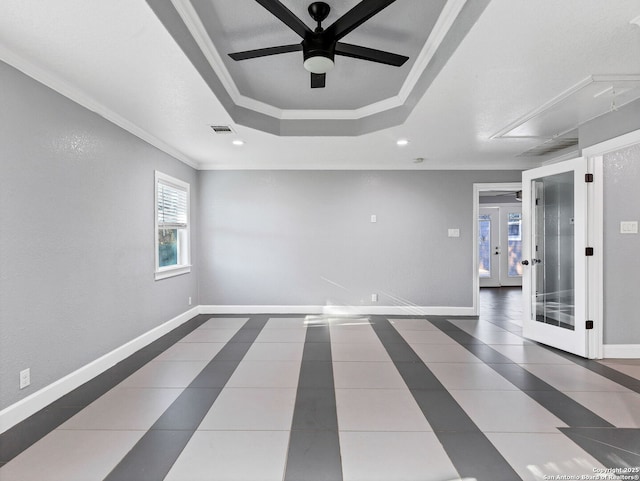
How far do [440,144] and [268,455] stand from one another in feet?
12.7

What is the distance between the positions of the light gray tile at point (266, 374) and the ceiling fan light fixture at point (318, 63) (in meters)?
2.44

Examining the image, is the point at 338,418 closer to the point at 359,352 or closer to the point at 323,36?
the point at 359,352

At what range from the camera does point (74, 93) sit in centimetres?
267

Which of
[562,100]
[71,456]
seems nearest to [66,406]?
[71,456]

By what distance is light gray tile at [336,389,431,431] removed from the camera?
7.06ft

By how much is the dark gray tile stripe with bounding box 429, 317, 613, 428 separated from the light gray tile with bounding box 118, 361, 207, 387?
112 inches

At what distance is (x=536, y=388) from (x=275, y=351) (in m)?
2.46

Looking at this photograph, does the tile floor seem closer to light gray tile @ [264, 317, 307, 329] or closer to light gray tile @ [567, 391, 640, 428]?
light gray tile @ [567, 391, 640, 428]

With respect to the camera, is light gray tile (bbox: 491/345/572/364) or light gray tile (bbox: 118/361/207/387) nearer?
light gray tile (bbox: 118/361/207/387)

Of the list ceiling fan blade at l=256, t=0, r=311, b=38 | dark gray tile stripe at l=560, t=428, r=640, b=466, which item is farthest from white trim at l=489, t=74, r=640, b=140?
dark gray tile stripe at l=560, t=428, r=640, b=466

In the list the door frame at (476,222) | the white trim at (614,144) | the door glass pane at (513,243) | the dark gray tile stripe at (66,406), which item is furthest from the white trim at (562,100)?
the door glass pane at (513,243)

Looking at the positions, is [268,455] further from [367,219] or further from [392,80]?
[367,219]

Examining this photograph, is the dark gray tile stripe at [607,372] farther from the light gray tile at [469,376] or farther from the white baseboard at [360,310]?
the white baseboard at [360,310]

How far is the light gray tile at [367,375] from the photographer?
2.76 m
